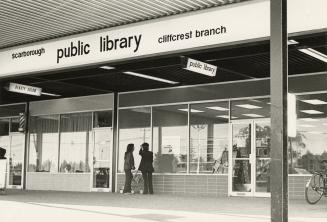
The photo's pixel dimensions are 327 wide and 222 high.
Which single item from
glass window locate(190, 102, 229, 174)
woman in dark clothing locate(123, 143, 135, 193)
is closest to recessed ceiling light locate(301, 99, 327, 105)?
glass window locate(190, 102, 229, 174)

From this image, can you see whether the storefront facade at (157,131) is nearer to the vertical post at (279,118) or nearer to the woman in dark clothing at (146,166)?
the woman in dark clothing at (146,166)

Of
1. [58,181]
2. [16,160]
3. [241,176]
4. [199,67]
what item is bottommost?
[58,181]

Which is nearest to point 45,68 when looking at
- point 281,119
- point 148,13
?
point 148,13

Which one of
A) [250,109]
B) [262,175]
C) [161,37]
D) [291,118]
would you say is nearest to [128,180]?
[262,175]

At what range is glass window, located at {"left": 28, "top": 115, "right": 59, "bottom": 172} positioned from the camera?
20984 mm

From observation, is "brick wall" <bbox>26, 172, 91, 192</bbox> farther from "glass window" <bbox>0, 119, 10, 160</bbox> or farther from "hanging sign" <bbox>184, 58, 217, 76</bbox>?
"hanging sign" <bbox>184, 58, 217, 76</bbox>

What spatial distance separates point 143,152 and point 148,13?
28.4ft

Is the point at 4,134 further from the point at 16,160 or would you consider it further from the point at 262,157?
the point at 262,157

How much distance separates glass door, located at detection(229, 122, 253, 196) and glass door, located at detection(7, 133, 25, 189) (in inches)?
384

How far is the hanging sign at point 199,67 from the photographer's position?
493 inches

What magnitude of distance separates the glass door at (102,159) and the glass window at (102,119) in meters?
0.19

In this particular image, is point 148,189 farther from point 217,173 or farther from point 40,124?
point 40,124

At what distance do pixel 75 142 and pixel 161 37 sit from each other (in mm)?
11894

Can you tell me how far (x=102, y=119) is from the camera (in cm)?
1953
